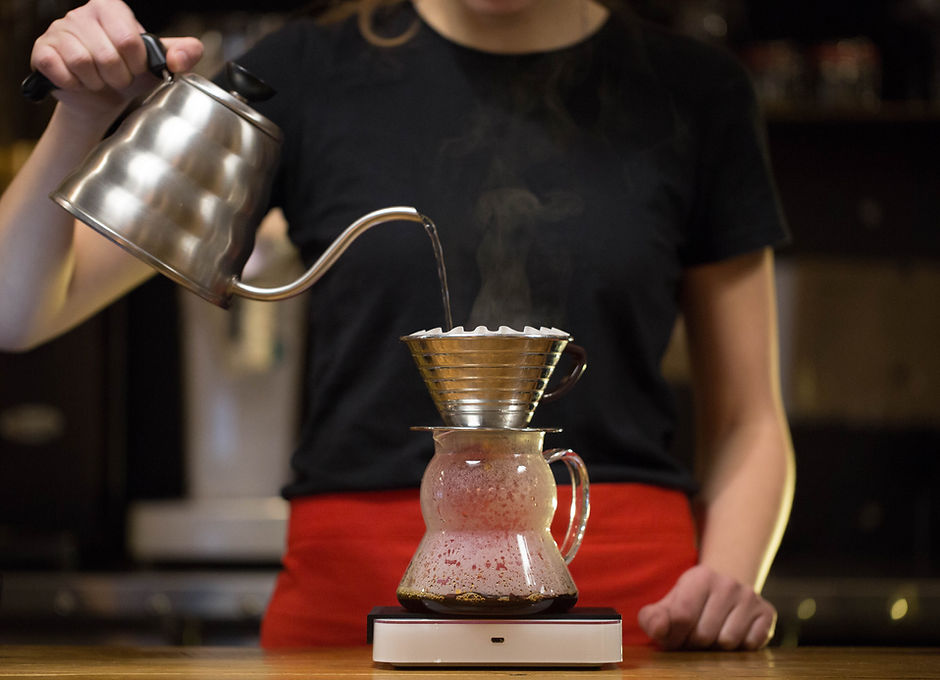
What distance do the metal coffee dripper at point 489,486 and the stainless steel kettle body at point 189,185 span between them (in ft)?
0.46

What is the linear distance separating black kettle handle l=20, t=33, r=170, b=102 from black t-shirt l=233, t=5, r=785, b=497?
301 millimetres

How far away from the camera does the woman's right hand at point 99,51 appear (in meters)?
0.93

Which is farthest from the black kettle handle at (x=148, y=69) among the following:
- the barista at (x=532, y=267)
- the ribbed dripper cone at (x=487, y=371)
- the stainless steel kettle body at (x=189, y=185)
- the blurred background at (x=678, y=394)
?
the blurred background at (x=678, y=394)

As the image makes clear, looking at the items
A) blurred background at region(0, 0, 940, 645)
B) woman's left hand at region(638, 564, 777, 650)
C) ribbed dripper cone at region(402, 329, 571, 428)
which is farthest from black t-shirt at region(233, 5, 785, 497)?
blurred background at region(0, 0, 940, 645)

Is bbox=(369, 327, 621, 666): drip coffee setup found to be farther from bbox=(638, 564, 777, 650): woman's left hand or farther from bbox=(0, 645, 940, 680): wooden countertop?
bbox=(638, 564, 777, 650): woman's left hand

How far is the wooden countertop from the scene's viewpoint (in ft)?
2.69

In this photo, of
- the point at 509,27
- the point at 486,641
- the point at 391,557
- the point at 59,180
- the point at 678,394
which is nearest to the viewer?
the point at 486,641

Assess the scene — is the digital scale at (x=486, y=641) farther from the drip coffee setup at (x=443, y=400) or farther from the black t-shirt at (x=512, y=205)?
the black t-shirt at (x=512, y=205)

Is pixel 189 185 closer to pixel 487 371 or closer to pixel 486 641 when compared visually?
pixel 487 371

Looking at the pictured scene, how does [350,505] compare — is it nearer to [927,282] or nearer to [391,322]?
[391,322]

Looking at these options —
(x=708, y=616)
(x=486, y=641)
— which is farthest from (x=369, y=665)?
(x=708, y=616)

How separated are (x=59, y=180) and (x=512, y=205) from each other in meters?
0.42

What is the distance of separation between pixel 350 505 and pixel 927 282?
1915 millimetres

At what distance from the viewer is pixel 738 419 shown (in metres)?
1.29
